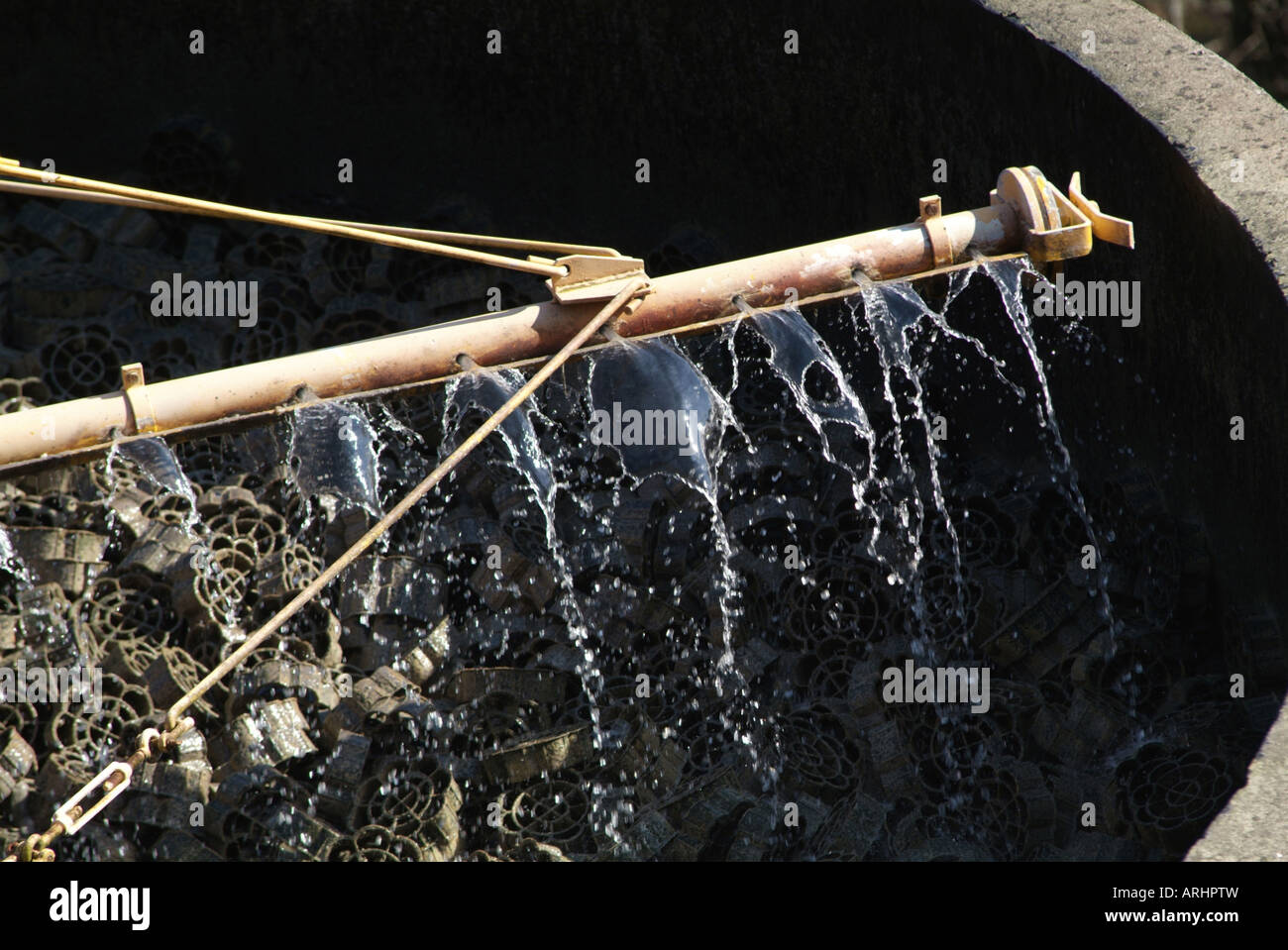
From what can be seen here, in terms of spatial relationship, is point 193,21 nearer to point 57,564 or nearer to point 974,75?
point 57,564

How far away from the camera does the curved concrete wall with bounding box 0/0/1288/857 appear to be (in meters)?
7.52

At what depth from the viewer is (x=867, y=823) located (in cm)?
795

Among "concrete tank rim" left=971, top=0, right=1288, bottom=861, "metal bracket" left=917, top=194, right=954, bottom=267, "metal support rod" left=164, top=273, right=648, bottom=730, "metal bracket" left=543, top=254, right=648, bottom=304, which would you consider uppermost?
"concrete tank rim" left=971, top=0, right=1288, bottom=861

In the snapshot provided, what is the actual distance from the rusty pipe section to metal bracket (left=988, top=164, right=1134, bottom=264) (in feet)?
0.03

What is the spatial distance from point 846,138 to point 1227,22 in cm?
399

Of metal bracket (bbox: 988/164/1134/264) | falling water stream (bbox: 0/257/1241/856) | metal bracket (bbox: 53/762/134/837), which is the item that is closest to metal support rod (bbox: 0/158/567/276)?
falling water stream (bbox: 0/257/1241/856)

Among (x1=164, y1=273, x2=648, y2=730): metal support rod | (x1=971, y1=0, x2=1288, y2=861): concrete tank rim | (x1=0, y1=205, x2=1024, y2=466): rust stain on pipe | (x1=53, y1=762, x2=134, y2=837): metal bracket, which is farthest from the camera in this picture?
(x1=971, y1=0, x2=1288, y2=861): concrete tank rim

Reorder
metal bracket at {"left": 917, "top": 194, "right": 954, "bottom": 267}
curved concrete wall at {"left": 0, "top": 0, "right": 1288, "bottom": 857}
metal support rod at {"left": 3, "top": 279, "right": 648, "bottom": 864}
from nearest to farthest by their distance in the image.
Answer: metal support rod at {"left": 3, "top": 279, "right": 648, "bottom": 864} → metal bracket at {"left": 917, "top": 194, "right": 954, "bottom": 267} → curved concrete wall at {"left": 0, "top": 0, "right": 1288, "bottom": 857}

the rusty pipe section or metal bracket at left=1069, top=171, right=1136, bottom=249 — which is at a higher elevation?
metal bracket at left=1069, top=171, right=1136, bottom=249

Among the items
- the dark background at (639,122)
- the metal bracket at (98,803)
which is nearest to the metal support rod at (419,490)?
the metal bracket at (98,803)

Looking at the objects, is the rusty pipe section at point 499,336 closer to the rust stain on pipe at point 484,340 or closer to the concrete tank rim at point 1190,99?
the rust stain on pipe at point 484,340

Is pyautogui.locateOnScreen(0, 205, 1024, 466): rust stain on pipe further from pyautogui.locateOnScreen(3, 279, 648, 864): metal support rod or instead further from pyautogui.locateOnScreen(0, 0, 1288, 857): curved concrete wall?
pyautogui.locateOnScreen(0, 0, 1288, 857): curved concrete wall

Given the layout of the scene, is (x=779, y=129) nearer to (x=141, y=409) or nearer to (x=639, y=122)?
(x=639, y=122)

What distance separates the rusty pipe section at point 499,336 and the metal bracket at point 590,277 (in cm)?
6
